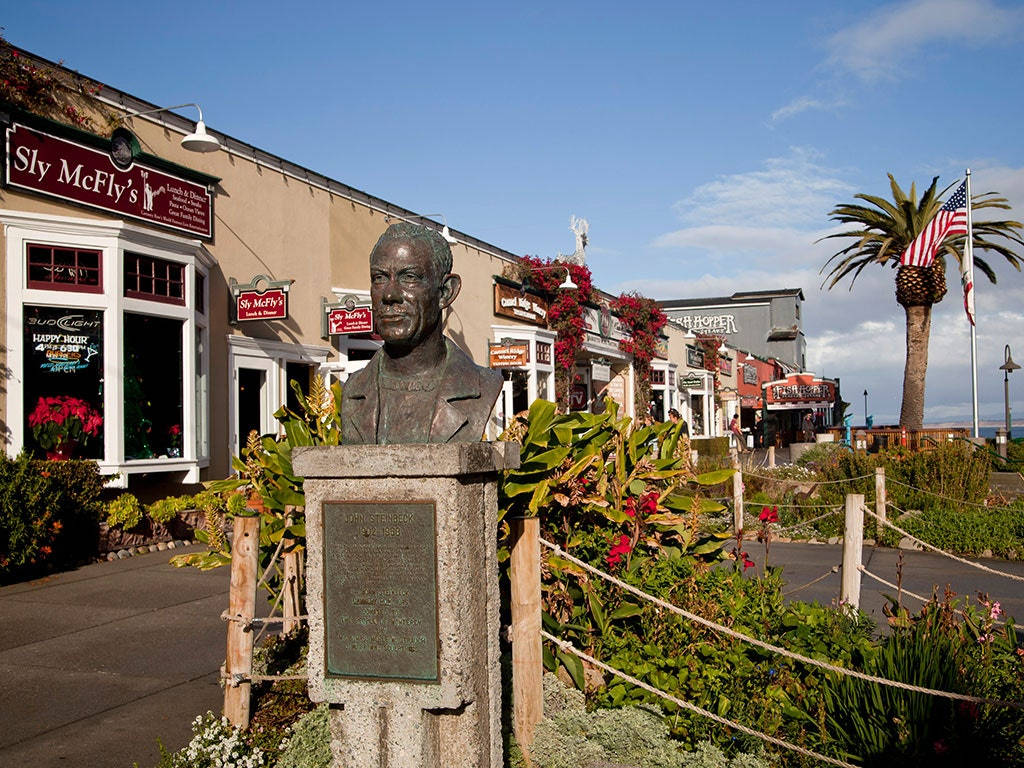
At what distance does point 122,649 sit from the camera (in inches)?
254

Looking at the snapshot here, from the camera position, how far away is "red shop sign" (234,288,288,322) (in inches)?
492

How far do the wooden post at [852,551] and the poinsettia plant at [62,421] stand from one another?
8.61 m

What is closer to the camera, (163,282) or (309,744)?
(309,744)

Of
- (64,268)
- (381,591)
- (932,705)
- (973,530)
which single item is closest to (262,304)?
(64,268)

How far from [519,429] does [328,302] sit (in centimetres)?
1040

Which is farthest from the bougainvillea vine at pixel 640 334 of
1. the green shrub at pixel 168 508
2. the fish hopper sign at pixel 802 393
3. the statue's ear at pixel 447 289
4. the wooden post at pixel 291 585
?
the statue's ear at pixel 447 289

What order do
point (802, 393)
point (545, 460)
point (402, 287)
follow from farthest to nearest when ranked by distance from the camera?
point (802, 393) < point (545, 460) < point (402, 287)

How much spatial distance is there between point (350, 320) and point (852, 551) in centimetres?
1016

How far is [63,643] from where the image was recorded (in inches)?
259

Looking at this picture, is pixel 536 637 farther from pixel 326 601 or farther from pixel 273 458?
pixel 273 458

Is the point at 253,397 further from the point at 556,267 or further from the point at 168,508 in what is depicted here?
the point at 556,267

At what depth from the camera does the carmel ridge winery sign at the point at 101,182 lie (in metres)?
9.78

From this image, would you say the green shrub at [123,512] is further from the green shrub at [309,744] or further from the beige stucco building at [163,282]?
the green shrub at [309,744]

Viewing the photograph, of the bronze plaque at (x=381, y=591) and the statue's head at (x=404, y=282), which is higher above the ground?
the statue's head at (x=404, y=282)
